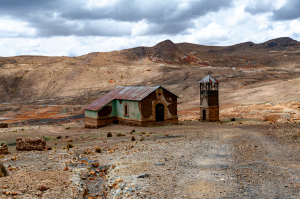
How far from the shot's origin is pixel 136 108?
36.6 meters

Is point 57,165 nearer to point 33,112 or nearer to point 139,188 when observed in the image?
point 139,188

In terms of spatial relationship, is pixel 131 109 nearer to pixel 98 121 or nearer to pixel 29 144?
pixel 98 121

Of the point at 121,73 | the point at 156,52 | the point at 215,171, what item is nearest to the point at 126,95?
the point at 215,171

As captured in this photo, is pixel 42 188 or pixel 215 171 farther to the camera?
pixel 215 171

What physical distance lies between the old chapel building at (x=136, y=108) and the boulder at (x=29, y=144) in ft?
50.8

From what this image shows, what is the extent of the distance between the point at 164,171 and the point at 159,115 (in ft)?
81.9

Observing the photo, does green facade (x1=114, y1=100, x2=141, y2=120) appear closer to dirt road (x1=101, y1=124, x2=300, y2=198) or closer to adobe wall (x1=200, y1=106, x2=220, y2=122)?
adobe wall (x1=200, y1=106, x2=220, y2=122)

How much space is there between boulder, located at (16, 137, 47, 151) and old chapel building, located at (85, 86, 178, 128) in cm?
1548

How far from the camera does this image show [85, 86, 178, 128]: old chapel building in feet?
119

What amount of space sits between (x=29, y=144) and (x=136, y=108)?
16573mm

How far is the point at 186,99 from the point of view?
78375 millimetres

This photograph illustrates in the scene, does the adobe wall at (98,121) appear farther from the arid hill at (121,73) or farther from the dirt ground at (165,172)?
the arid hill at (121,73)

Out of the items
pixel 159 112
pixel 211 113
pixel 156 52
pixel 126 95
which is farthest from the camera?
pixel 156 52

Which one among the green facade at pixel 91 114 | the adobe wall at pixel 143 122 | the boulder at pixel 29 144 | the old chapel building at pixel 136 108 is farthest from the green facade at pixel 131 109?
the boulder at pixel 29 144
